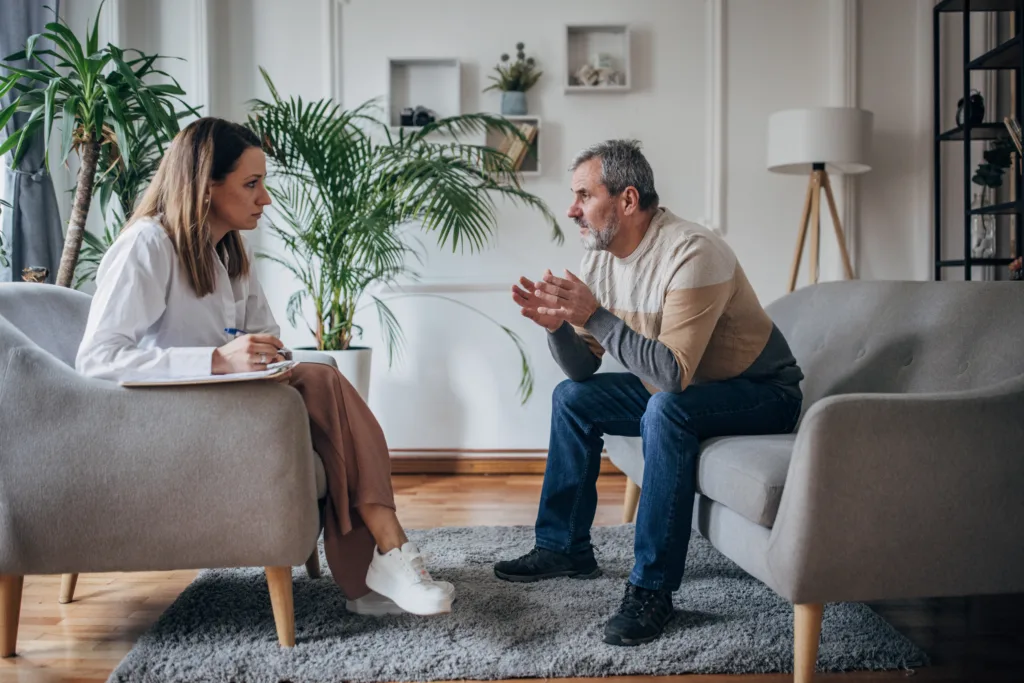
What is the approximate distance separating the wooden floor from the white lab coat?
0.57 metres

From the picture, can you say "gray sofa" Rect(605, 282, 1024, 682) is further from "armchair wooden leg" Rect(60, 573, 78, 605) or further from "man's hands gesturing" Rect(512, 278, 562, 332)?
"armchair wooden leg" Rect(60, 573, 78, 605)

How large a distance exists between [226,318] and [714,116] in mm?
2433

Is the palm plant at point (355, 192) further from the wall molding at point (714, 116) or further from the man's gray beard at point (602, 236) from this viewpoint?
the man's gray beard at point (602, 236)

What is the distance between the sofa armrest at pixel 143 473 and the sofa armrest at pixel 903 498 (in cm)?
91

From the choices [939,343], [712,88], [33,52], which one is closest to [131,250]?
[33,52]

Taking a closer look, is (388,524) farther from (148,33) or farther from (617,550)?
(148,33)

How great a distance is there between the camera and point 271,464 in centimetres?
156

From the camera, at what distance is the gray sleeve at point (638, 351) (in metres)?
1.78

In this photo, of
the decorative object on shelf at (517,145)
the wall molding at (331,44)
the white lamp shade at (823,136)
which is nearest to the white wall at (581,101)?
the wall molding at (331,44)

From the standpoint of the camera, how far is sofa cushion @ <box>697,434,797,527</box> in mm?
1501

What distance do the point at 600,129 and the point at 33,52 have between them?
6.92 ft

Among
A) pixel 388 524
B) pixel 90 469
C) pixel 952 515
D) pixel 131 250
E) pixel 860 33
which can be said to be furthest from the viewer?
pixel 860 33

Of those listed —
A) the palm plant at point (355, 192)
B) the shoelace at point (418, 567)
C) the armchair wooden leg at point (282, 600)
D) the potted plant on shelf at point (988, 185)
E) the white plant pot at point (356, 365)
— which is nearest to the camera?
the armchair wooden leg at point (282, 600)

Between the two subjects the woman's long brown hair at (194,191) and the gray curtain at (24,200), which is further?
the gray curtain at (24,200)
